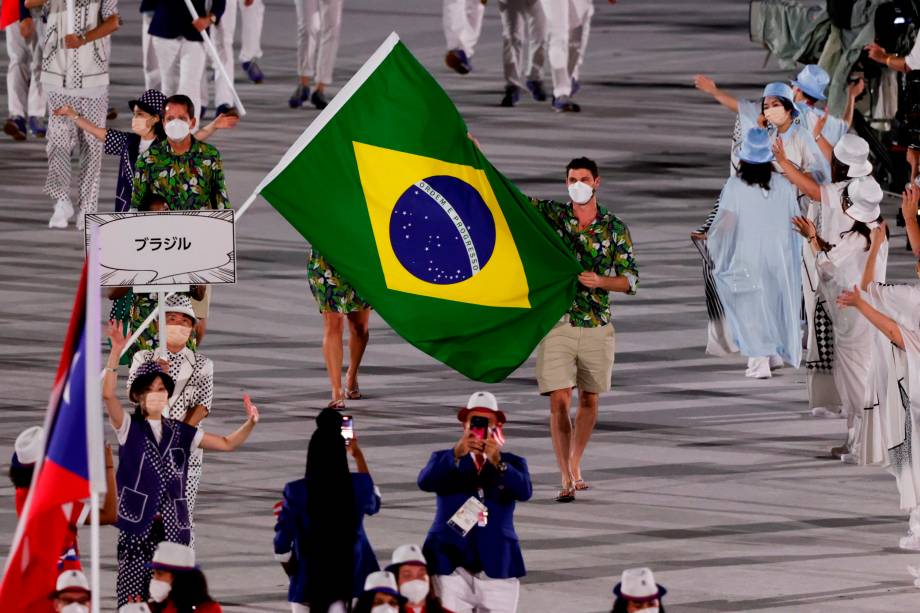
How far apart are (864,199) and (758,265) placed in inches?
103

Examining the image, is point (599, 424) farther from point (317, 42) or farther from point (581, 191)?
point (317, 42)

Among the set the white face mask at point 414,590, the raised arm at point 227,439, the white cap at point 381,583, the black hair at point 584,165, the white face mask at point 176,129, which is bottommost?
the raised arm at point 227,439

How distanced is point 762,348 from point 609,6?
22.0 m

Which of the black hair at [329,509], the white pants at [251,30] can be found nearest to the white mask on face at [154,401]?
the black hair at [329,509]

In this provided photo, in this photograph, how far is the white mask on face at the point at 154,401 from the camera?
415 inches

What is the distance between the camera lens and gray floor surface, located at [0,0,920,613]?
39.5ft

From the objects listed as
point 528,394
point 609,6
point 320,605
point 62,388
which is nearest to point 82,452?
point 62,388

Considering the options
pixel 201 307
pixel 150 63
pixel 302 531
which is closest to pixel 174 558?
pixel 302 531

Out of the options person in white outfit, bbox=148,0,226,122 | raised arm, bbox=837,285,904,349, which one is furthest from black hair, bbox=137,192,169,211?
person in white outfit, bbox=148,0,226,122

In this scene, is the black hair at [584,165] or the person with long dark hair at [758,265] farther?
the person with long dark hair at [758,265]

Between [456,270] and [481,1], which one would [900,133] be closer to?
[481,1]

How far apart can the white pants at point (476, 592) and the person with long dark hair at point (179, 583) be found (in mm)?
1419

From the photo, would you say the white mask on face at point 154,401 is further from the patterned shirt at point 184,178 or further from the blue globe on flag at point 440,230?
the patterned shirt at point 184,178

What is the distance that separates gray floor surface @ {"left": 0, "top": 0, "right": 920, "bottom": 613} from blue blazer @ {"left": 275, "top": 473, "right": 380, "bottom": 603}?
5.32 ft
